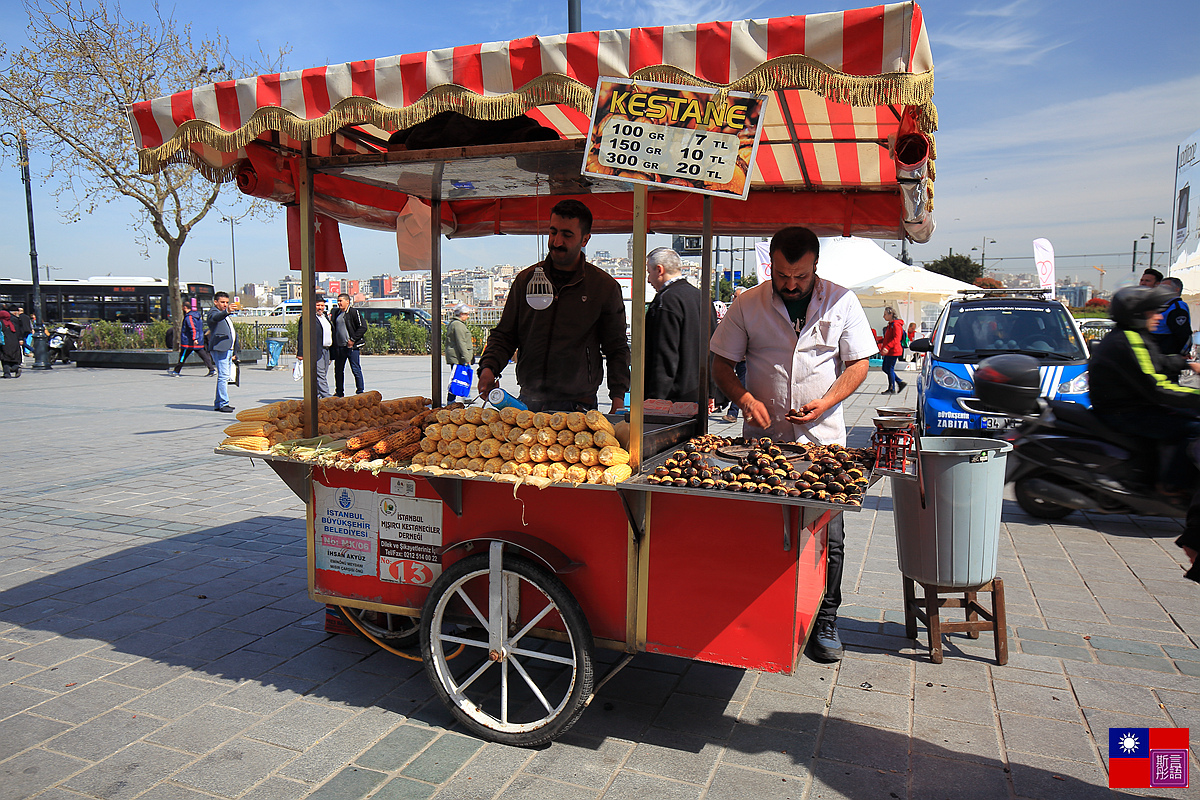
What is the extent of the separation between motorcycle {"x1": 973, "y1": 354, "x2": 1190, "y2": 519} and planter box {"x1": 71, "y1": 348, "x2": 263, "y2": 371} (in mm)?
22314

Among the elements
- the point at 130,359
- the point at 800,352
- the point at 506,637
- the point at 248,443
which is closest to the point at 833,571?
the point at 800,352

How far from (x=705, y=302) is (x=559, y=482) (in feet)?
5.86

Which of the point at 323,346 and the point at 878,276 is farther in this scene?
the point at 878,276

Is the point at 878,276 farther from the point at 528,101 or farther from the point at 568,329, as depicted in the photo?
the point at 528,101

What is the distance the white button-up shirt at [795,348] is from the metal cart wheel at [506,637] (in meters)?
1.35

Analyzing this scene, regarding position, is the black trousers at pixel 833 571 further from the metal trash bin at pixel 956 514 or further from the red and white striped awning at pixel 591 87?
the red and white striped awning at pixel 591 87

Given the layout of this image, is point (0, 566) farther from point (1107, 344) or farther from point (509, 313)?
point (1107, 344)

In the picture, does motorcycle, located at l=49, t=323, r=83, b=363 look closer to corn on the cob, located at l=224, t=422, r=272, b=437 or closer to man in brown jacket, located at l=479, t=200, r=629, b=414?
corn on the cob, located at l=224, t=422, r=272, b=437

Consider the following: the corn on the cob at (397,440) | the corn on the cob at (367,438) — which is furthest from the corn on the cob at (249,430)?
the corn on the cob at (397,440)

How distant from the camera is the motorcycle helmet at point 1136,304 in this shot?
7.46ft

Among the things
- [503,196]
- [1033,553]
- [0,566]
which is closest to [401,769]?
[503,196]

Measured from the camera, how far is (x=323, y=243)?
4.30 metres

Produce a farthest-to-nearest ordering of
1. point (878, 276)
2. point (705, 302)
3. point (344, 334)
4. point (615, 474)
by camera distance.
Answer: point (878, 276)
point (344, 334)
point (705, 302)
point (615, 474)

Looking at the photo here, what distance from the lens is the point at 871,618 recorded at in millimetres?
4266
